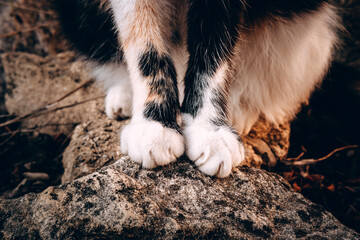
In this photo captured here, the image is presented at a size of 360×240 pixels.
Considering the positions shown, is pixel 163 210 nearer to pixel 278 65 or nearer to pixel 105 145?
pixel 105 145

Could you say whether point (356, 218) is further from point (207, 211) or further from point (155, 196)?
point (155, 196)

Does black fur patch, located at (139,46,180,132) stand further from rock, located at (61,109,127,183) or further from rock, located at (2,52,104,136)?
rock, located at (2,52,104,136)

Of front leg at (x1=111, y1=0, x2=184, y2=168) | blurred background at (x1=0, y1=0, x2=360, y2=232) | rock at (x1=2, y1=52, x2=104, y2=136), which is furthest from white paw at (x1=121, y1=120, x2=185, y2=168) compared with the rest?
rock at (x1=2, y1=52, x2=104, y2=136)

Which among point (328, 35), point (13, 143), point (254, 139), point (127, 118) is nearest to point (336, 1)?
point (328, 35)

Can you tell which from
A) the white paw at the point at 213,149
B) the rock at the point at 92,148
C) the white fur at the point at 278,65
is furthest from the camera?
the white fur at the point at 278,65

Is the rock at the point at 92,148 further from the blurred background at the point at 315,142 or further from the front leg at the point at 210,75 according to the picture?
the front leg at the point at 210,75

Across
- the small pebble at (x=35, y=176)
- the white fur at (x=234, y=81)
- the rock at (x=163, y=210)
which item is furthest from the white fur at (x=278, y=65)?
the small pebble at (x=35, y=176)
